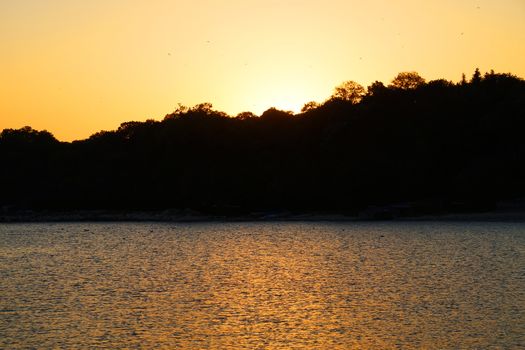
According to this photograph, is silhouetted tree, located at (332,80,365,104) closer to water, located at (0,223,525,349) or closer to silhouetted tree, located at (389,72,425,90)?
silhouetted tree, located at (389,72,425,90)

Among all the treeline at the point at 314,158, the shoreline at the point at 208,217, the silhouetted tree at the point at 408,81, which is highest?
the silhouetted tree at the point at 408,81

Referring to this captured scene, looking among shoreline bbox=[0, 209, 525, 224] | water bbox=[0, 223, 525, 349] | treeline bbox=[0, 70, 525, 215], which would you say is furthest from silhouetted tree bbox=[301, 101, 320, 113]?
water bbox=[0, 223, 525, 349]

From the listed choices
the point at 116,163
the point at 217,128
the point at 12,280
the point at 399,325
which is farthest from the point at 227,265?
the point at 116,163

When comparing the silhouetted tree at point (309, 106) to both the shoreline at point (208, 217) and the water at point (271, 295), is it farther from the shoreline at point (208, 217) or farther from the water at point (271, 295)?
the water at point (271, 295)

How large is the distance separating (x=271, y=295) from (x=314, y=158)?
89506 mm

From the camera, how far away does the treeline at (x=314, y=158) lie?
110 meters

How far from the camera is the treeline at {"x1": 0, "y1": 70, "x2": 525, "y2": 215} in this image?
360 feet

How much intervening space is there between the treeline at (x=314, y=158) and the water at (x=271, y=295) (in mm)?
42022

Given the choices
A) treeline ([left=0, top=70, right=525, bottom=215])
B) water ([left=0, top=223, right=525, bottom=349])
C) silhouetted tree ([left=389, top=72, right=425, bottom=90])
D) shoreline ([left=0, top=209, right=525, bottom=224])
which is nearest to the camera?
water ([left=0, top=223, right=525, bottom=349])

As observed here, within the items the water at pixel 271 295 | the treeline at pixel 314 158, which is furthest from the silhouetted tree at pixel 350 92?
the water at pixel 271 295

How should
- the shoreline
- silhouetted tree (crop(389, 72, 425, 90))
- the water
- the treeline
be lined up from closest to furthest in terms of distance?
the water < the shoreline < the treeline < silhouetted tree (crop(389, 72, 425, 90))

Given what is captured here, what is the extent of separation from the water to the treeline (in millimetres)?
42022

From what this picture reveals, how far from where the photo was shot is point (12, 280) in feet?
139

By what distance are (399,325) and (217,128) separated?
109m
